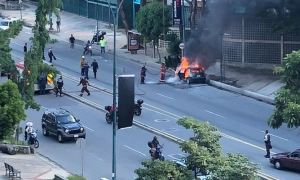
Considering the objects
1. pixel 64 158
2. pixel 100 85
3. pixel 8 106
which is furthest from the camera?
pixel 100 85

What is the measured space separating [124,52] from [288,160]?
111 feet

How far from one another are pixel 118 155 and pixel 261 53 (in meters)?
22.7

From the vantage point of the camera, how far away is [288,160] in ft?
118

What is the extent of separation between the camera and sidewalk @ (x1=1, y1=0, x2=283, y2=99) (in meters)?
54.2

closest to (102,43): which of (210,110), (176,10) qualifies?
(176,10)

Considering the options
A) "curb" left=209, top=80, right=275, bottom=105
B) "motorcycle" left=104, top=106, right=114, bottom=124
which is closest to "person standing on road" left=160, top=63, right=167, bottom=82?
"curb" left=209, top=80, right=275, bottom=105

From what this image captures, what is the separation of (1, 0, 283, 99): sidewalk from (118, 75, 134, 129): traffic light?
59.0 ft

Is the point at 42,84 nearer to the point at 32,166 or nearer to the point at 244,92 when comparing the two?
the point at 244,92

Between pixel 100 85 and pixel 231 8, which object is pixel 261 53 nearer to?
pixel 231 8

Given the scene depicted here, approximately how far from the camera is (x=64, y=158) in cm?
3888

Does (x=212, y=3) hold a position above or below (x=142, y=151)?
above

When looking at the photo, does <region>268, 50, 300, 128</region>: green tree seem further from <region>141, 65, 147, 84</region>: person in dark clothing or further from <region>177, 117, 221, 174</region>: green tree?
<region>141, 65, 147, 84</region>: person in dark clothing

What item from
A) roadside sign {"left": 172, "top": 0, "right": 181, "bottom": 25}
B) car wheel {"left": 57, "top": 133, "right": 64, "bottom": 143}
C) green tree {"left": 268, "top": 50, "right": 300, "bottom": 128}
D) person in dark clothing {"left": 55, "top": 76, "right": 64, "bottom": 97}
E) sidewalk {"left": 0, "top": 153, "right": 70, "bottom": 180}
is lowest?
sidewalk {"left": 0, "top": 153, "right": 70, "bottom": 180}

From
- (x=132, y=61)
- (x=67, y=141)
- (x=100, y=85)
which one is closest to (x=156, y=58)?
(x=132, y=61)
